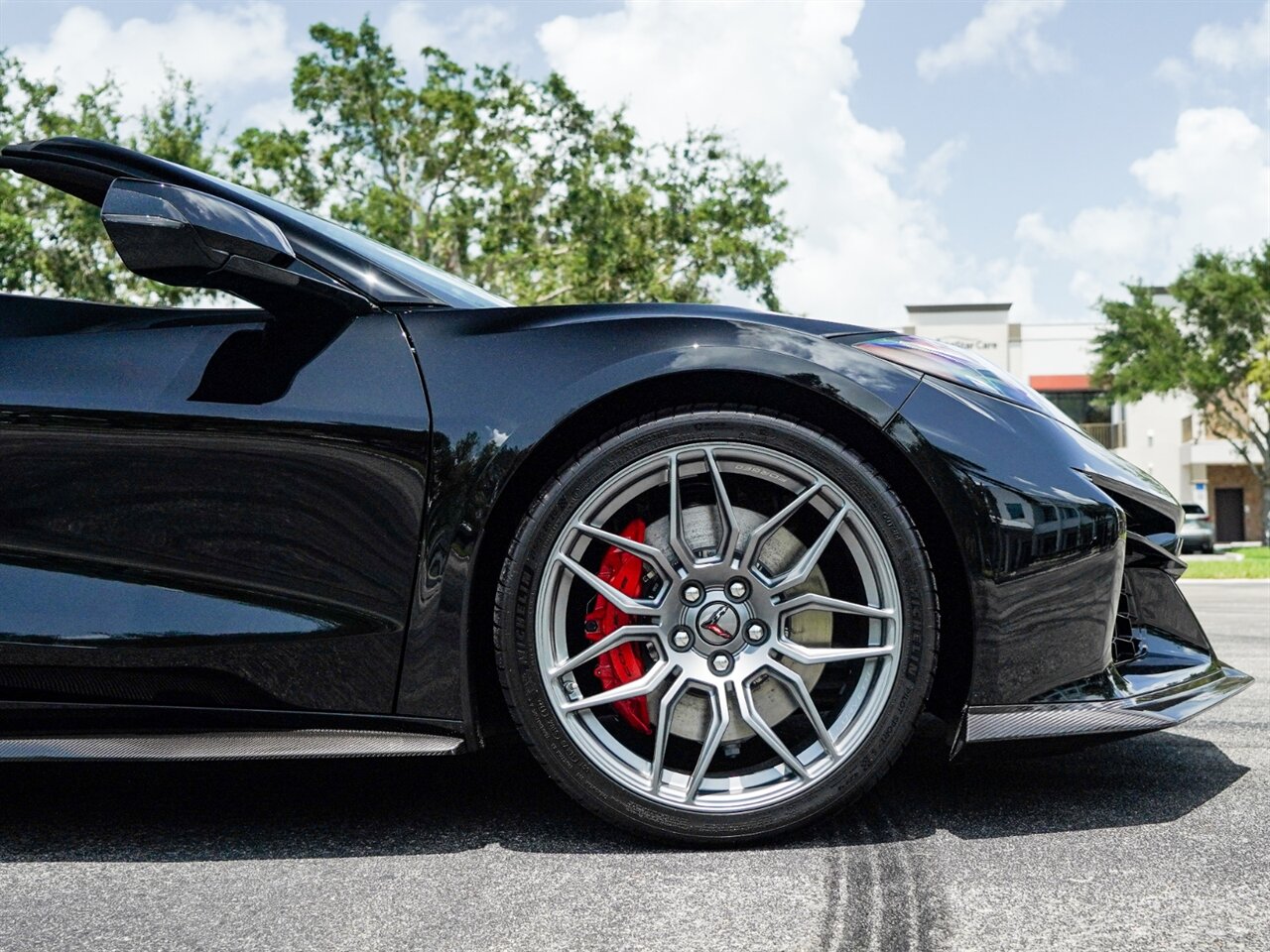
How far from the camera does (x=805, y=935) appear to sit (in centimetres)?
159

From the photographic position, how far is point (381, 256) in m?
2.35

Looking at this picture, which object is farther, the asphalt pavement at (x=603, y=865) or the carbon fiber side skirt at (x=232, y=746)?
the carbon fiber side skirt at (x=232, y=746)

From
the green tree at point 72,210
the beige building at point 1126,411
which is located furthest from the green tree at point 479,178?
the beige building at point 1126,411

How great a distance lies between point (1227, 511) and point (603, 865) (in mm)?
51467

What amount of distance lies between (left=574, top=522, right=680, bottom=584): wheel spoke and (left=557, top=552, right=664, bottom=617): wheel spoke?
52 mm

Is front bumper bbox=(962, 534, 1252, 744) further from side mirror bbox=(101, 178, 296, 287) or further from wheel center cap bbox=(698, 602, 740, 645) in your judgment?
side mirror bbox=(101, 178, 296, 287)

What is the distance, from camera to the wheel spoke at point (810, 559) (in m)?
2.04

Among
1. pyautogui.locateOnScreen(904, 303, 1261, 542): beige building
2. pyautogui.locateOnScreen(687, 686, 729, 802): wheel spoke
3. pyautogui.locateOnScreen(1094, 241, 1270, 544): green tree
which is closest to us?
pyautogui.locateOnScreen(687, 686, 729, 802): wheel spoke

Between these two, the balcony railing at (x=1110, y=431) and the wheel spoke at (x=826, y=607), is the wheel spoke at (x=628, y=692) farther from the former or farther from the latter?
the balcony railing at (x=1110, y=431)

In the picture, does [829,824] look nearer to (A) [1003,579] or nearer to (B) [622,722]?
(B) [622,722]

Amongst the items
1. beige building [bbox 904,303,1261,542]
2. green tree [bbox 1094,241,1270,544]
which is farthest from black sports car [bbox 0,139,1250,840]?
beige building [bbox 904,303,1261,542]

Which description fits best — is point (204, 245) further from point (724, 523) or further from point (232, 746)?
point (724, 523)

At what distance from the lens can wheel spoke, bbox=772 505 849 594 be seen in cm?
204

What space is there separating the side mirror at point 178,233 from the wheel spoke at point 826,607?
3.68 feet
